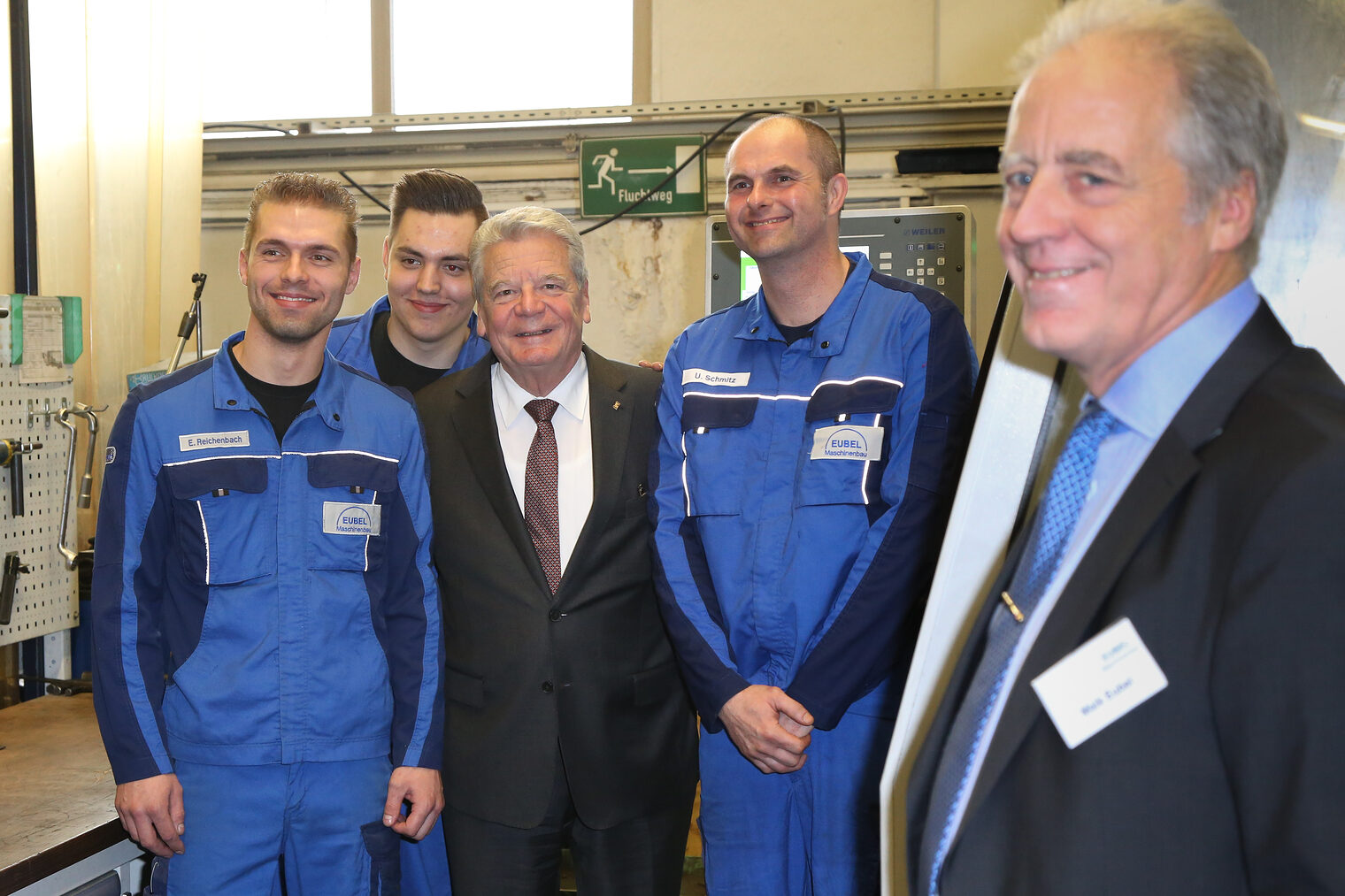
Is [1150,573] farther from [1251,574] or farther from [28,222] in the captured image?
[28,222]

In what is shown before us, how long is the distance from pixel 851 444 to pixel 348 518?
83 cm

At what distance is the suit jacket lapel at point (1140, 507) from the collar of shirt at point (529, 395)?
115 cm

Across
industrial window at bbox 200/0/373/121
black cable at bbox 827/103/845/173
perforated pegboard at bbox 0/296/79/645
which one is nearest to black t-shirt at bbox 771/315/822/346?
perforated pegboard at bbox 0/296/79/645

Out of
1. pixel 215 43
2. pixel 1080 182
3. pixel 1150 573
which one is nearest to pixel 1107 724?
pixel 1150 573

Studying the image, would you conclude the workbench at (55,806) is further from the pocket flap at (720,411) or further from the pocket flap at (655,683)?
the pocket flap at (720,411)

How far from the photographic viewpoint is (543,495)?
1697 millimetres

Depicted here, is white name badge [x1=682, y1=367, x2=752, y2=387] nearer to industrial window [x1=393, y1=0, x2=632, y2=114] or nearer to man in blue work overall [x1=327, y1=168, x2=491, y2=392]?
man in blue work overall [x1=327, y1=168, x2=491, y2=392]

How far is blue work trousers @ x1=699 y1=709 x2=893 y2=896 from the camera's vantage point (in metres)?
1.57

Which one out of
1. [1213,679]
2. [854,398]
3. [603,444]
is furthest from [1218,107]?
[603,444]

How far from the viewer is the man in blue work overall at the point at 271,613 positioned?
147 centimetres

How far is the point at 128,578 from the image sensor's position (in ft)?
4.91

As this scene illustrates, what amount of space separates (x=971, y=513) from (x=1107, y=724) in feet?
1.29

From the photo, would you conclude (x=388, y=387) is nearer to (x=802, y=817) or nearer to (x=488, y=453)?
(x=488, y=453)

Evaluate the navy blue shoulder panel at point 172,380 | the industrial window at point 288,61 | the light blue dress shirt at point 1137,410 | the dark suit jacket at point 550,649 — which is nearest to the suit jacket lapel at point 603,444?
the dark suit jacket at point 550,649
